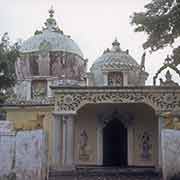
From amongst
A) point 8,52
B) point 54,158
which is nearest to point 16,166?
point 54,158

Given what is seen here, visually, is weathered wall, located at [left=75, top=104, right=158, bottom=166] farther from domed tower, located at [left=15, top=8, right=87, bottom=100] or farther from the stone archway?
domed tower, located at [left=15, top=8, right=87, bottom=100]

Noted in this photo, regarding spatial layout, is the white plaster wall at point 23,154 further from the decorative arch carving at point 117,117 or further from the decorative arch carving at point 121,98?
the decorative arch carving at point 117,117

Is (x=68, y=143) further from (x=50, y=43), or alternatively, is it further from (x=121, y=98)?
(x=50, y=43)

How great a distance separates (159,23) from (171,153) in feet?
11.6

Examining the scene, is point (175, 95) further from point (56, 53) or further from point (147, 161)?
point (56, 53)

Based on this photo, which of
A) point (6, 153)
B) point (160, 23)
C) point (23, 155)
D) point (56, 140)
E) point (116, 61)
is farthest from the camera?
point (116, 61)

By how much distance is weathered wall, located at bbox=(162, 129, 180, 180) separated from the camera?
9422mm

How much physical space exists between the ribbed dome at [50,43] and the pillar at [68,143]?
5728 millimetres

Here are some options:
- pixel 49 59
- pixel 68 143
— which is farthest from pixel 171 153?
pixel 49 59

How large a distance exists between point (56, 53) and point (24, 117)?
4356mm

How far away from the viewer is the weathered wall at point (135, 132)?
1636 cm

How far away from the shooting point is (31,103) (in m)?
16.4

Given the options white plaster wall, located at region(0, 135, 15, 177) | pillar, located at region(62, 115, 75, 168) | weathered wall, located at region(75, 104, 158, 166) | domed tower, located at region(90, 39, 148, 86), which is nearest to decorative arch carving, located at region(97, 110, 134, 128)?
weathered wall, located at region(75, 104, 158, 166)

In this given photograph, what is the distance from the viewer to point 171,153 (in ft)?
31.0
